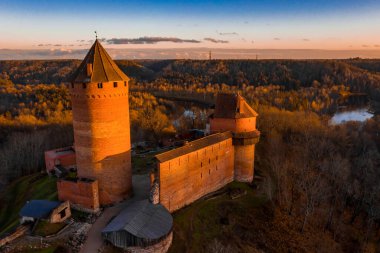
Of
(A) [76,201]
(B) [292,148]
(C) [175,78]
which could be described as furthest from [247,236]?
(C) [175,78]

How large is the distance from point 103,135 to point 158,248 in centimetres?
753

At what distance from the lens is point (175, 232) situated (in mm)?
19094

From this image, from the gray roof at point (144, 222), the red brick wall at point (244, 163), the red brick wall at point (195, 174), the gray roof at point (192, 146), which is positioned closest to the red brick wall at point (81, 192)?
the gray roof at point (144, 222)

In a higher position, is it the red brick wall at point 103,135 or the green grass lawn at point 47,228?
the red brick wall at point 103,135

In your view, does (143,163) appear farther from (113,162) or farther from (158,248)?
(158,248)

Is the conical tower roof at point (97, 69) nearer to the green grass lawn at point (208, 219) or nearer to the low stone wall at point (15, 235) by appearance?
the low stone wall at point (15, 235)

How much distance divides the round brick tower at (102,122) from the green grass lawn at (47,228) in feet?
10.4

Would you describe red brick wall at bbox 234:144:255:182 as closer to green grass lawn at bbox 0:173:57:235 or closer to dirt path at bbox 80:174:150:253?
dirt path at bbox 80:174:150:253

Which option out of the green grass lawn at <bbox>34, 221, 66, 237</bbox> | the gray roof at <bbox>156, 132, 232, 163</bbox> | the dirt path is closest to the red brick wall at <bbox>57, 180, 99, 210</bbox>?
the dirt path

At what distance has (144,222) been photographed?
670 inches

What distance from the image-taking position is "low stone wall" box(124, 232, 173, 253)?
16391mm

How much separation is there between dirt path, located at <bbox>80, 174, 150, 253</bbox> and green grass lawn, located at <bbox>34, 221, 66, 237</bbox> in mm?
1782

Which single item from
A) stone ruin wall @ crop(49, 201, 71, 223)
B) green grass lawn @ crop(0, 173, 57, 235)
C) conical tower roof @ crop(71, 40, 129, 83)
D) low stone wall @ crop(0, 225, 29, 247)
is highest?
conical tower roof @ crop(71, 40, 129, 83)

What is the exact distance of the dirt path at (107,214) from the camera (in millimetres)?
16578
